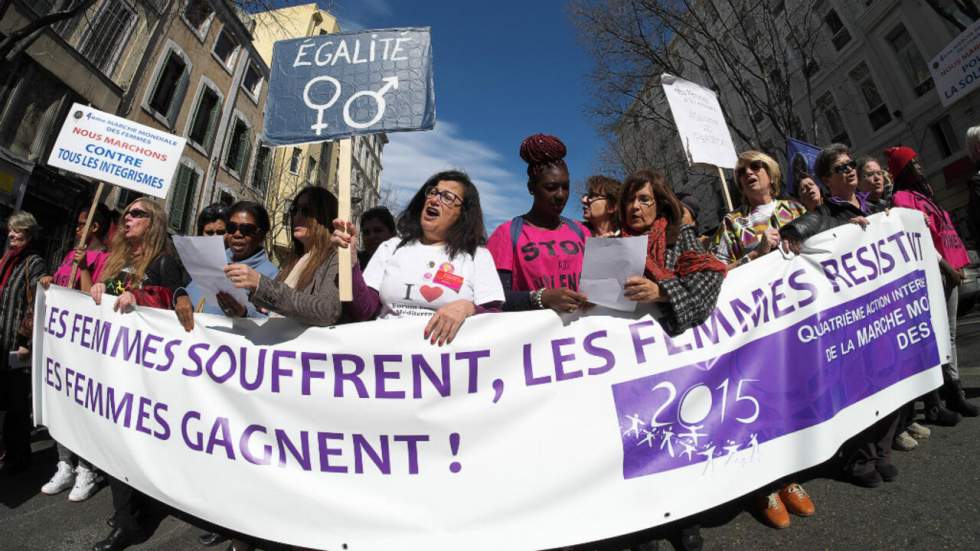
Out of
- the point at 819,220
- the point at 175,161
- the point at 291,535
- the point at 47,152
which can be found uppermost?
the point at 47,152

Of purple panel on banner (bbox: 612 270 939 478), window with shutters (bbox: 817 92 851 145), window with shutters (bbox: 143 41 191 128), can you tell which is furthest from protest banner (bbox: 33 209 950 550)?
window with shutters (bbox: 817 92 851 145)

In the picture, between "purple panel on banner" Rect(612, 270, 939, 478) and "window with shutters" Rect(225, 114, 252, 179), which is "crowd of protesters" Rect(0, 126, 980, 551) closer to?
"purple panel on banner" Rect(612, 270, 939, 478)

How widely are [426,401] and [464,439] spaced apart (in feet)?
0.70

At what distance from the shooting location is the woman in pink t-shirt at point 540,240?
233 centimetres

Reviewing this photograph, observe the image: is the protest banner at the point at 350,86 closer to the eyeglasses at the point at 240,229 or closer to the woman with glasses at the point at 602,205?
the eyeglasses at the point at 240,229

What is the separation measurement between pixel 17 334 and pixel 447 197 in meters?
3.76

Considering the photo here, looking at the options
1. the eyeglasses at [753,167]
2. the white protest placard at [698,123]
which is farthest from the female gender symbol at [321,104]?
the eyeglasses at [753,167]

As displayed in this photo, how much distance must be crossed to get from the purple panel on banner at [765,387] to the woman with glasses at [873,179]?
48.9 inches

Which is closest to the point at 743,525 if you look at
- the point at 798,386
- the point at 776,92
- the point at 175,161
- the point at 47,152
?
the point at 798,386

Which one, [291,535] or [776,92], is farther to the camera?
[776,92]

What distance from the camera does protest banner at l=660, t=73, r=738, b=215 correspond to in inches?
133

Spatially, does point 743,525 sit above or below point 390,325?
below

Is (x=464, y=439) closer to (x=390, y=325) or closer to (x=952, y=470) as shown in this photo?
(x=390, y=325)

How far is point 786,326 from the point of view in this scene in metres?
2.10
